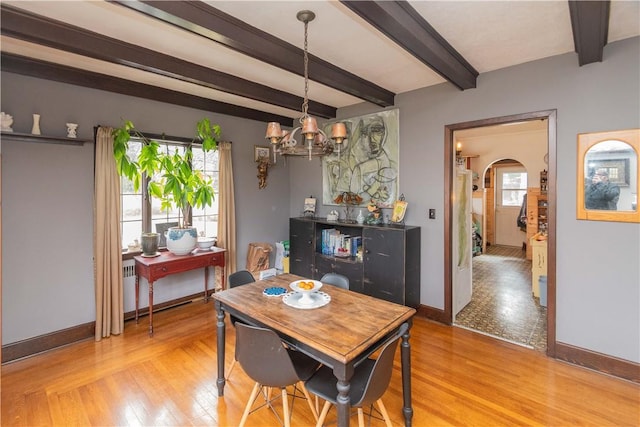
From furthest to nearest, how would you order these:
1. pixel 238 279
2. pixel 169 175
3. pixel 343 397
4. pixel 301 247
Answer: pixel 301 247, pixel 169 175, pixel 238 279, pixel 343 397

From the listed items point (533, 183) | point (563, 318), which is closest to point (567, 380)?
point (563, 318)

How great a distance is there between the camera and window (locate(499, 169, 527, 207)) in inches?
323

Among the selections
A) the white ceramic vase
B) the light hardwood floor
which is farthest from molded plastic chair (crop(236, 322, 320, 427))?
the white ceramic vase

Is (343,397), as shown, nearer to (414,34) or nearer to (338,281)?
(338,281)

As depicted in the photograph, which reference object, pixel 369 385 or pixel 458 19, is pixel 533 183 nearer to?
pixel 458 19

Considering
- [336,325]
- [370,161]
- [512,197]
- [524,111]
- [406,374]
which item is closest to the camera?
[336,325]

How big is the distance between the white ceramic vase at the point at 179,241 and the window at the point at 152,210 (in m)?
0.38

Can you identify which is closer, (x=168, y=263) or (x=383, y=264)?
(x=168, y=263)

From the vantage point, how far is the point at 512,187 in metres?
8.38

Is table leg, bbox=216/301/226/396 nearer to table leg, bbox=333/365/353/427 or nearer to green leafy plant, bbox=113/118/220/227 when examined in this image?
table leg, bbox=333/365/353/427

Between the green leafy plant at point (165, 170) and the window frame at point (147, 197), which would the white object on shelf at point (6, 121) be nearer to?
the green leafy plant at point (165, 170)

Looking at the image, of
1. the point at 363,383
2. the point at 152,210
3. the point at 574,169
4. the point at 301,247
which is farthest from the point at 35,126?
the point at 574,169

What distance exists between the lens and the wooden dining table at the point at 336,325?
149 centimetres

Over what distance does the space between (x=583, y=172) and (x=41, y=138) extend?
4.76m
